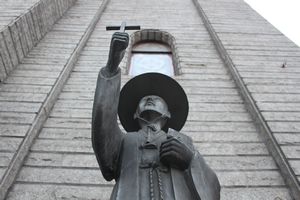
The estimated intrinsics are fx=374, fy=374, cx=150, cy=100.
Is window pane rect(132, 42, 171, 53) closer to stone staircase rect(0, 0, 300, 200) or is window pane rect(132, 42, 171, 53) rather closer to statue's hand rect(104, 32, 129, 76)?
stone staircase rect(0, 0, 300, 200)

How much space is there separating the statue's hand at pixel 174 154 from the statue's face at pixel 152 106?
0.47 m

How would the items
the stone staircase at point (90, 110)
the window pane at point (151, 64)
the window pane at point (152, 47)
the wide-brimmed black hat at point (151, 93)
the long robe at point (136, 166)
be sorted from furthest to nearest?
the window pane at point (152, 47) < the window pane at point (151, 64) < the stone staircase at point (90, 110) < the wide-brimmed black hat at point (151, 93) < the long robe at point (136, 166)

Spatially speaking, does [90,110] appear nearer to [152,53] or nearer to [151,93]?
[151,93]

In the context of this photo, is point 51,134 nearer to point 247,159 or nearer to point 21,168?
point 21,168

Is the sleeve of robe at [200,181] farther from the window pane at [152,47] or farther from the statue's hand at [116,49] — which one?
the window pane at [152,47]

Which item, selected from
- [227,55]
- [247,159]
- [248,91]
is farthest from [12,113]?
[227,55]

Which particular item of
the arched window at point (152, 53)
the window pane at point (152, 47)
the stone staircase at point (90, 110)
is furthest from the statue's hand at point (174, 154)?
the window pane at point (152, 47)

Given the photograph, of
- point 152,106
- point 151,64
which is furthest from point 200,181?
point 151,64

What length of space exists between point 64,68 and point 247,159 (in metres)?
3.80

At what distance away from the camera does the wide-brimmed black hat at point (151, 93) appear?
3.35m

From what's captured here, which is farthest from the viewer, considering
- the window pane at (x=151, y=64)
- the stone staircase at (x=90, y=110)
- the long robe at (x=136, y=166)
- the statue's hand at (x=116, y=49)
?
the window pane at (x=151, y=64)

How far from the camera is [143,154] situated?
2.82 meters

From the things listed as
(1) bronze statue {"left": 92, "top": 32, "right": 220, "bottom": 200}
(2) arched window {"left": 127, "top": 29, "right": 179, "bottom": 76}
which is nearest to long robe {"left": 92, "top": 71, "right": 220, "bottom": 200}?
(1) bronze statue {"left": 92, "top": 32, "right": 220, "bottom": 200}

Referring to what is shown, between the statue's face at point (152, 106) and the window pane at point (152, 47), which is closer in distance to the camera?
the statue's face at point (152, 106)
